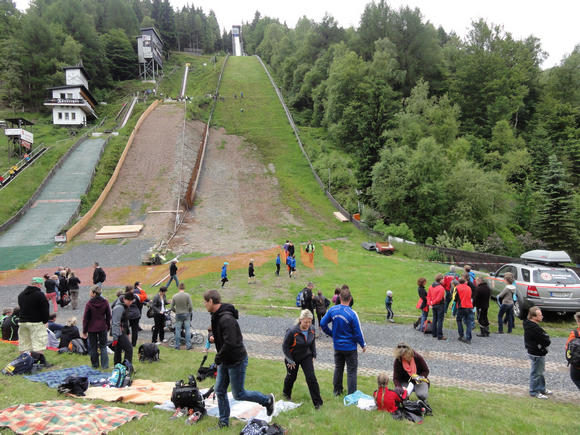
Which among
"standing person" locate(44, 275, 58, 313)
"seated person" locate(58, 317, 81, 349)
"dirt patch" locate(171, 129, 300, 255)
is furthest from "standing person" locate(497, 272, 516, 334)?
"dirt patch" locate(171, 129, 300, 255)

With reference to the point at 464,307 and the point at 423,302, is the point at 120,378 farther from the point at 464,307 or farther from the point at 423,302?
the point at 464,307

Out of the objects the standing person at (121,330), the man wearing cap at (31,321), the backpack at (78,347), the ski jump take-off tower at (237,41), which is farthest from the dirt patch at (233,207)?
the ski jump take-off tower at (237,41)

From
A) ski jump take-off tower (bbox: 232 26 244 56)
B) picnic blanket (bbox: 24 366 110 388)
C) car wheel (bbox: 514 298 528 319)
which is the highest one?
ski jump take-off tower (bbox: 232 26 244 56)

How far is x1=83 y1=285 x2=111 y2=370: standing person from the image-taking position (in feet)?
25.2

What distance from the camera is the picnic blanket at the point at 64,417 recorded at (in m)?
4.70

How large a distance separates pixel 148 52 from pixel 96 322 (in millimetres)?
89021

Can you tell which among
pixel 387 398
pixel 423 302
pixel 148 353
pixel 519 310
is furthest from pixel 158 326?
pixel 519 310

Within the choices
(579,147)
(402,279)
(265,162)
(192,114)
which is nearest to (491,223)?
(402,279)

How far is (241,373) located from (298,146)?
151 ft

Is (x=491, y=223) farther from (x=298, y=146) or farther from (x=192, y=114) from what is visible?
(x=192, y=114)

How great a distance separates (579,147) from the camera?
42312 millimetres

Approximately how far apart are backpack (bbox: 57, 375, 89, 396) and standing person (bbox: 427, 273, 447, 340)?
8.55m

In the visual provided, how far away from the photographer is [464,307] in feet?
32.9

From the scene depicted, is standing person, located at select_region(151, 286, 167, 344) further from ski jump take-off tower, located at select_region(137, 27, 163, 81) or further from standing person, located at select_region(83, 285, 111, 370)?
ski jump take-off tower, located at select_region(137, 27, 163, 81)
